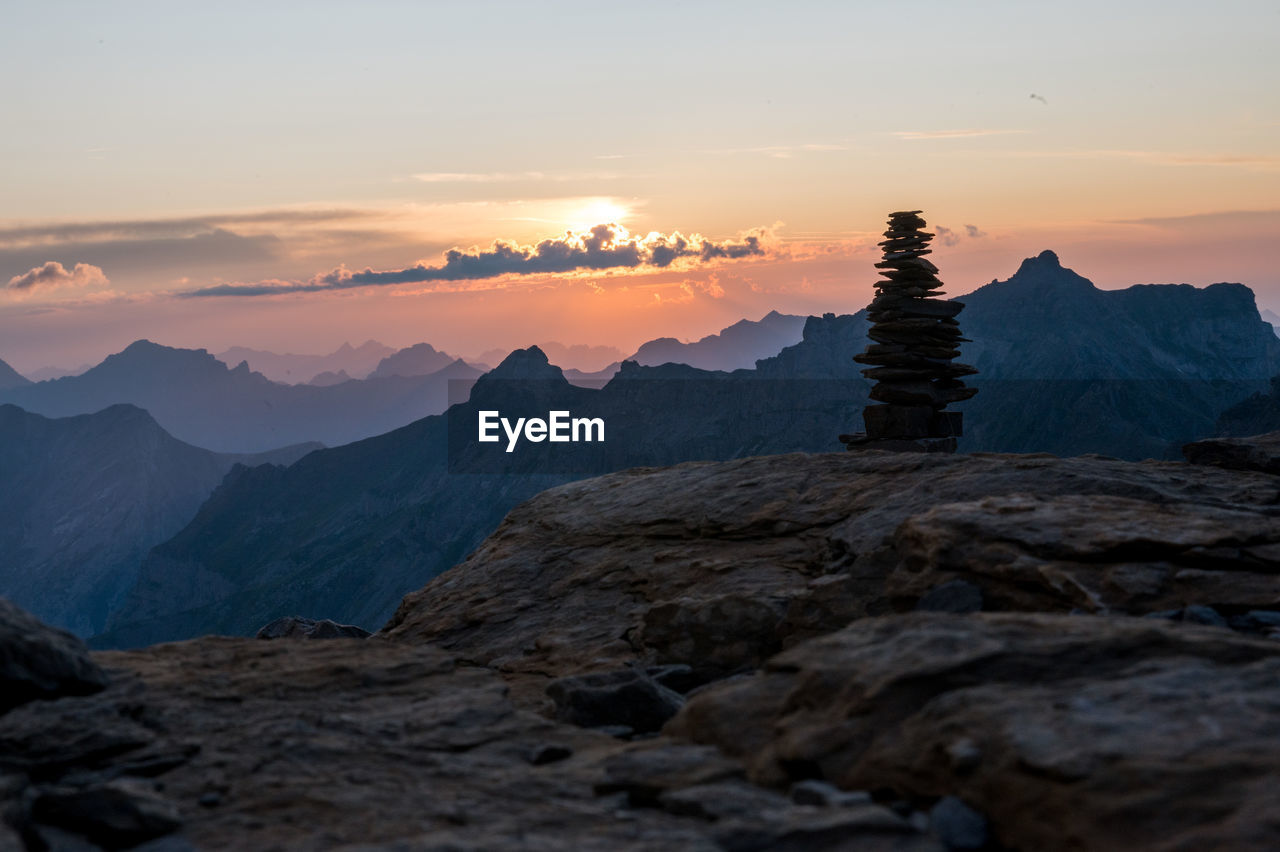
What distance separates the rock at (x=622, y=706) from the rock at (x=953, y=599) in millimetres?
2724

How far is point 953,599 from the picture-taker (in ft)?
34.3

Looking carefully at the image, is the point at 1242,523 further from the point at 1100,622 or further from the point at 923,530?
the point at 1100,622

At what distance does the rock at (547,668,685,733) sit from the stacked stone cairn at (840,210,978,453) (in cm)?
2037

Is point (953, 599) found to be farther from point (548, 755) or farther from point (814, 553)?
point (814, 553)

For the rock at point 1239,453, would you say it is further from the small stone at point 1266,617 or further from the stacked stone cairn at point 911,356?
the stacked stone cairn at point 911,356

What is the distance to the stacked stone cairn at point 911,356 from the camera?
30875mm

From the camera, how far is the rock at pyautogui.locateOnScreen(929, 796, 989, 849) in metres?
6.25

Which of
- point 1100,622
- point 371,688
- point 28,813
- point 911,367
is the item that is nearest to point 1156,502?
point 1100,622

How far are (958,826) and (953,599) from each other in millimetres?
4384

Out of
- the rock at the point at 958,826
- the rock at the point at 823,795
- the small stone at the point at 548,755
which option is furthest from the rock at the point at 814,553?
the rock at the point at 958,826

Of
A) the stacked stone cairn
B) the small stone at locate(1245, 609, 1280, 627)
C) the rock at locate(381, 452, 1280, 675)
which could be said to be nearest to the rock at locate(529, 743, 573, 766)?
the rock at locate(381, 452, 1280, 675)

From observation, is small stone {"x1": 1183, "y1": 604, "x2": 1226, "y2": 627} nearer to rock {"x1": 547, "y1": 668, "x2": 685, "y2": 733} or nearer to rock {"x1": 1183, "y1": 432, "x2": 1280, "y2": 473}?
rock {"x1": 547, "y1": 668, "x2": 685, "y2": 733}

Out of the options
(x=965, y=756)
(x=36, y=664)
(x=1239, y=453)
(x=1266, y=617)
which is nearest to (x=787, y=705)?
(x=965, y=756)

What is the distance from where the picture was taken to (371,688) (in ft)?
37.7
